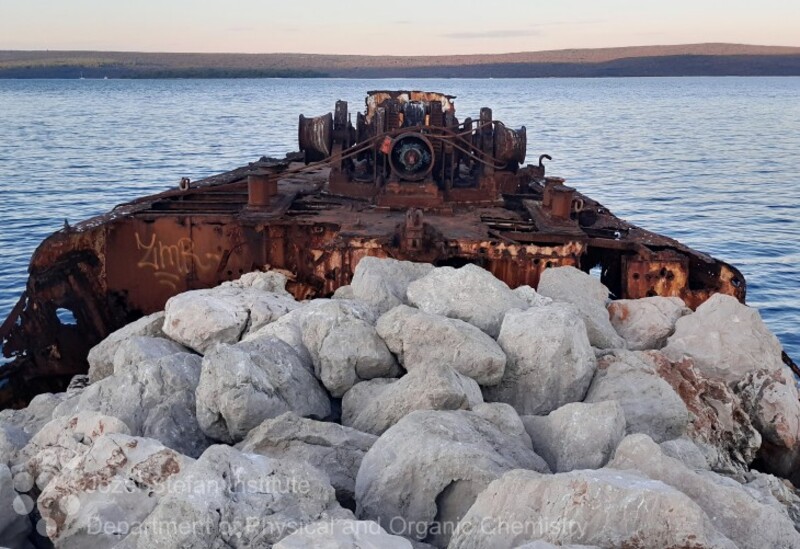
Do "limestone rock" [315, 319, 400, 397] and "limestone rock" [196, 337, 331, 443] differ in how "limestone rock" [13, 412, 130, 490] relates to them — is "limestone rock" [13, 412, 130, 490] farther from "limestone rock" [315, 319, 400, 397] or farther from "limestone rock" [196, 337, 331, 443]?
"limestone rock" [315, 319, 400, 397]

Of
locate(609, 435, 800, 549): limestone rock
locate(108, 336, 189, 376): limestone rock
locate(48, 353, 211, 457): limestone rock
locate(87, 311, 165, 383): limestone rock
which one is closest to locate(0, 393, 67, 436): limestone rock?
locate(87, 311, 165, 383): limestone rock

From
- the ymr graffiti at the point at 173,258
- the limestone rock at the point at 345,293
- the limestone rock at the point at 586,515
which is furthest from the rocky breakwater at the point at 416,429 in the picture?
the ymr graffiti at the point at 173,258

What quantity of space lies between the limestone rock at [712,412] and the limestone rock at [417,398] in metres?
1.85

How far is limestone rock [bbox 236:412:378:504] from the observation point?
4.29 metres

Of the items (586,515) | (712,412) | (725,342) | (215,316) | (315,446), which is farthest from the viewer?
(725,342)

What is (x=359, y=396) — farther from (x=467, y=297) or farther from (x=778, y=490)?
(x=778, y=490)

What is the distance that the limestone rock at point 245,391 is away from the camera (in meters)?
4.73

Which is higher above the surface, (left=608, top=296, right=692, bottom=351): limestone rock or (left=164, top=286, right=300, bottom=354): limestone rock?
(left=164, top=286, right=300, bottom=354): limestone rock

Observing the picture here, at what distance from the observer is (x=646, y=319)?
7.18 meters

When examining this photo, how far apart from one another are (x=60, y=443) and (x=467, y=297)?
128 inches

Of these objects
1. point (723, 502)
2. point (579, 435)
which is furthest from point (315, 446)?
point (723, 502)

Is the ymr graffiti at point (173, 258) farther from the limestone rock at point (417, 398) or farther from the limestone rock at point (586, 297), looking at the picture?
the limestone rock at point (417, 398)

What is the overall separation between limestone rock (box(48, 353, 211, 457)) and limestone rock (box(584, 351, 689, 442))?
2815mm

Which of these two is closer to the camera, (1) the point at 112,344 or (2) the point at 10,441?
(2) the point at 10,441
